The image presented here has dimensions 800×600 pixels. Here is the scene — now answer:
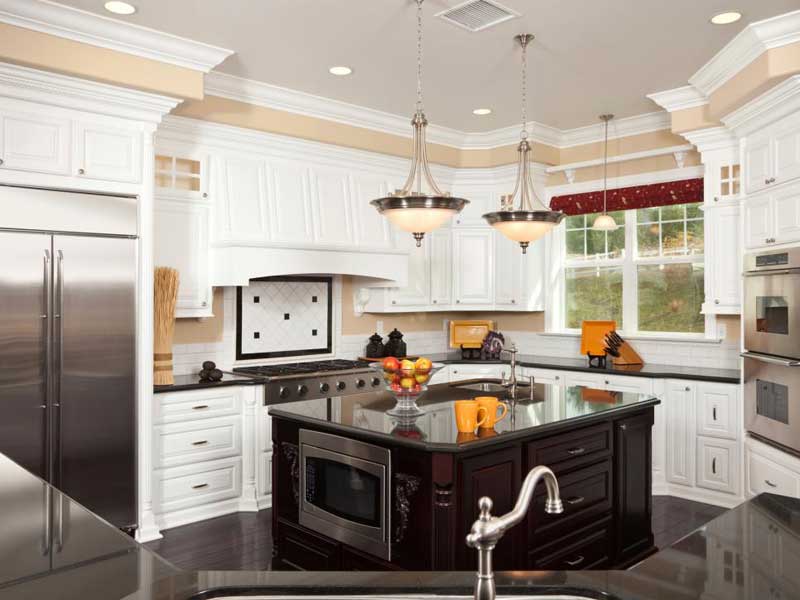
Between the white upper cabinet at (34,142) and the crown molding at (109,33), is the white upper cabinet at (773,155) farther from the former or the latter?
the white upper cabinet at (34,142)

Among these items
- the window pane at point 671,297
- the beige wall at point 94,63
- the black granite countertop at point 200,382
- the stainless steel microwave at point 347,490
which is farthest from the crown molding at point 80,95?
Answer: the window pane at point 671,297

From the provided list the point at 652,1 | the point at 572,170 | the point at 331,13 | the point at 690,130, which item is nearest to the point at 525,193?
the point at 652,1

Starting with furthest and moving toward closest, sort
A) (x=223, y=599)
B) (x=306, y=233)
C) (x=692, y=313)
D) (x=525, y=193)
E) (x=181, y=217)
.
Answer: (x=692, y=313) < (x=306, y=233) < (x=181, y=217) < (x=525, y=193) < (x=223, y=599)

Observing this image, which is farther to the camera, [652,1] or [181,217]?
[181,217]

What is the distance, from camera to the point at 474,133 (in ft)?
21.5

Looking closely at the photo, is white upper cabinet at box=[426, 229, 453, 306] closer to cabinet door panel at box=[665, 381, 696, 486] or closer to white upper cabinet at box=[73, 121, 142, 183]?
cabinet door panel at box=[665, 381, 696, 486]

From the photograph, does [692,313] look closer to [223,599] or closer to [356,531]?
[356,531]

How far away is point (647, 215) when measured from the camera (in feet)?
20.4

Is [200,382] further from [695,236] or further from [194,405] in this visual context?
[695,236]

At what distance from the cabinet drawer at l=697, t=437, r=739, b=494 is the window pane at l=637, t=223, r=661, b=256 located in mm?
1777

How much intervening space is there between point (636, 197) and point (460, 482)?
4011mm

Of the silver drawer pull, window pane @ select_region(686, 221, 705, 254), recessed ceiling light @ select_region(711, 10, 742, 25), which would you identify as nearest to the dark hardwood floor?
the silver drawer pull

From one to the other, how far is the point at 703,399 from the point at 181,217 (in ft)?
12.9

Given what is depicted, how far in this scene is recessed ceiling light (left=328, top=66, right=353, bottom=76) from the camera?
4.72 metres
